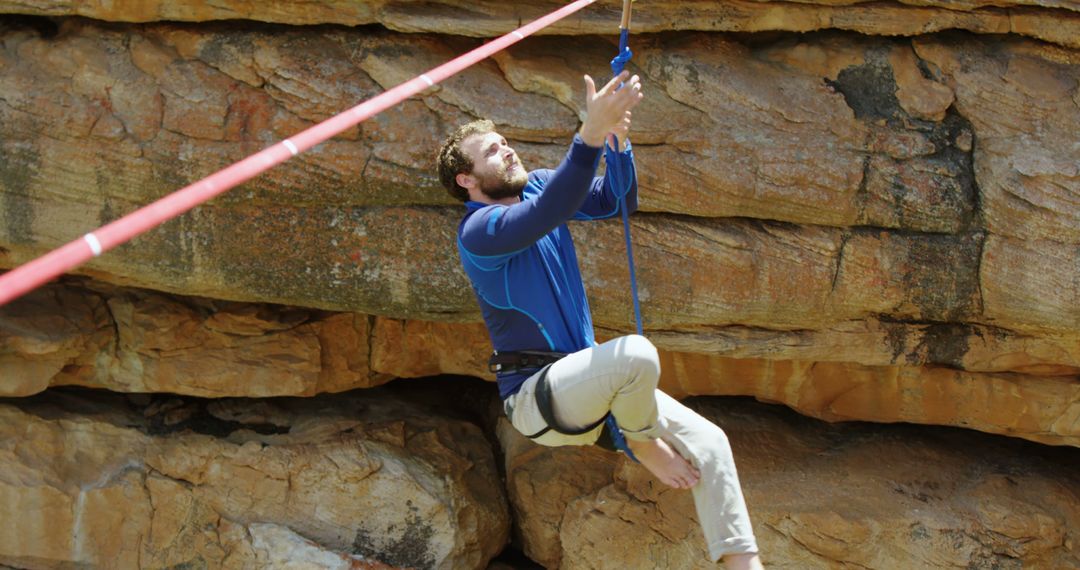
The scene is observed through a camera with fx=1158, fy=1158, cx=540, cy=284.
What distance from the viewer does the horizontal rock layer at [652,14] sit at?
6.07 meters

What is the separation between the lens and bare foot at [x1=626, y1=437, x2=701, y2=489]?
4484 millimetres

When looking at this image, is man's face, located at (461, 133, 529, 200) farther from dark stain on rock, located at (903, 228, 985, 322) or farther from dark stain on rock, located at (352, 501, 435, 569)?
dark stain on rock, located at (352, 501, 435, 569)

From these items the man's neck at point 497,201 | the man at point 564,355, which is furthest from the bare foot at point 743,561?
the man's neck at point 497,201

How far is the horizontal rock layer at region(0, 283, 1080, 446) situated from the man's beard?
2.45 m

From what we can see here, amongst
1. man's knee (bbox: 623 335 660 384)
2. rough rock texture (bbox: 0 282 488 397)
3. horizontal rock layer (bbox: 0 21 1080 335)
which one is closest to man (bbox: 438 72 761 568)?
man's knee (bbox: 623 335 660 384)

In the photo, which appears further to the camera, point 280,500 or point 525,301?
point 280,500

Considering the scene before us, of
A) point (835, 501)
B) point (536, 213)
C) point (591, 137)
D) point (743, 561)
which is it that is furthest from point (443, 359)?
point (591, 137)

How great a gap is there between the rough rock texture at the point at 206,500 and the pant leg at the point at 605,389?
Answer: 357 centimetres

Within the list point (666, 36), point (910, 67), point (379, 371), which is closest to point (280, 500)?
point (379, 371)

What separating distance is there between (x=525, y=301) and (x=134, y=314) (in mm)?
4014

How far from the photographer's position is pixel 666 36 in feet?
21.2

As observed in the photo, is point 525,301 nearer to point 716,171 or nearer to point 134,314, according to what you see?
point 716,171

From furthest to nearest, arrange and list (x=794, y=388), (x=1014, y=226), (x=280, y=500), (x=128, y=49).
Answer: (x=280, y=500), (x=794, y=388), (x=128, y=49), (x=1014, y=226)

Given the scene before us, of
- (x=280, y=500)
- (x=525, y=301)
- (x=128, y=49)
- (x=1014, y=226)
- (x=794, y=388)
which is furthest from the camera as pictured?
(x=280, y=500)
